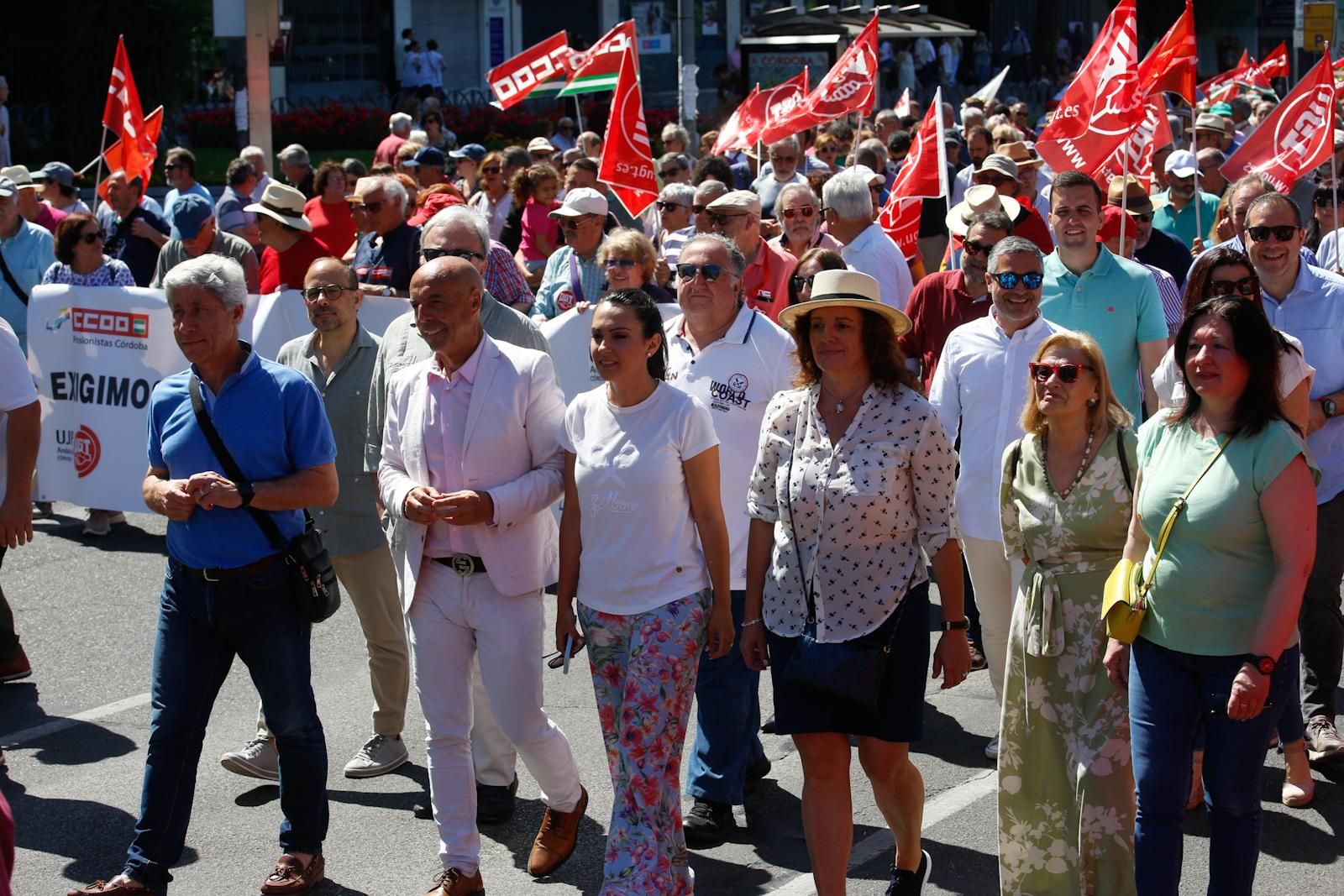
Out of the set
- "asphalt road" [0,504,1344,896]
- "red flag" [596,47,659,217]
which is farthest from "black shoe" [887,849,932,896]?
"red flag" [596,47,659,217]

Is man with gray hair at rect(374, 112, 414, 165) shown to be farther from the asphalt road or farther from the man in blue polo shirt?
the man in blue polo shirt

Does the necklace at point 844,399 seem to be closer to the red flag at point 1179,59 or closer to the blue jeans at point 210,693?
the blue jeans at point 210,693

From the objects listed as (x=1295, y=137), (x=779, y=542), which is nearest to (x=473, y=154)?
(x=1295, y=137)

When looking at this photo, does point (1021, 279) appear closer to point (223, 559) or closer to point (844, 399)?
point (844, 399)

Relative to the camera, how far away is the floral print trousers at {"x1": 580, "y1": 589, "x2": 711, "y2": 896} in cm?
507

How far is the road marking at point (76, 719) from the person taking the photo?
705 cm

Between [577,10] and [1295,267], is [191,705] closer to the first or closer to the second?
[1295,267]

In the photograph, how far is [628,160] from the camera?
11250mm

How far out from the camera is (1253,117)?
63.1ft

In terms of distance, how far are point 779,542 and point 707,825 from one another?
1.24 m

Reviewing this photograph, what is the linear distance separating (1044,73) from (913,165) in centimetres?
3520

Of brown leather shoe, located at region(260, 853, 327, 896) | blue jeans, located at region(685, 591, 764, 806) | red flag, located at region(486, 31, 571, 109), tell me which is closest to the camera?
brown leather shoe, located at region(260, 853, 327, 896)

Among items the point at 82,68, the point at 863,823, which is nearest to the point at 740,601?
the point at 863,823

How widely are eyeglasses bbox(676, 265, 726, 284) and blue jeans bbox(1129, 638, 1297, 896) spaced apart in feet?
6.72
